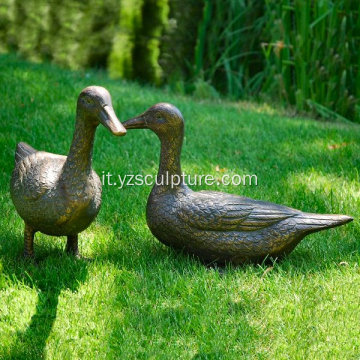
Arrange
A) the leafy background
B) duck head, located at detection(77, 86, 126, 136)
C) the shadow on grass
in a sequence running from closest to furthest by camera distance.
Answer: the shadow on grass
duck head, located at detection(77, 86, 126, 136)
the leafy background

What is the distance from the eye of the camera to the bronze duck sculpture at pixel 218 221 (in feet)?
11.2

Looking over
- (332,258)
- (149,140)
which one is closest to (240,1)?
(149,140)

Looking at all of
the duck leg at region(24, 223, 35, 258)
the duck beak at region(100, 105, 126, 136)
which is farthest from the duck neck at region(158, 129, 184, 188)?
the duck leg at region(24, 223, 35, 258)

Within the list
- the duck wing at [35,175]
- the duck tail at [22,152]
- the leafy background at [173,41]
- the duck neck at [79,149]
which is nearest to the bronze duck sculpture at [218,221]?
the duck neck at [79,149]

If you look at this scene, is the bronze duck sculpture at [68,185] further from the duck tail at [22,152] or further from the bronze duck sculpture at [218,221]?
the bronze duck sculpture at [218,221]

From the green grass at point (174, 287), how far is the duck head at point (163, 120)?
775mm

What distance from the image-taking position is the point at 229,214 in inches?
134

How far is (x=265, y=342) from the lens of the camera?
2.90 meters

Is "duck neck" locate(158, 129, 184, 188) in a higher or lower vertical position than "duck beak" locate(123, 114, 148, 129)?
lower

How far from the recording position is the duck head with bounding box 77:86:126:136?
3074mm

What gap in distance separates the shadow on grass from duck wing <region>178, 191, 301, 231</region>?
0.70 metres

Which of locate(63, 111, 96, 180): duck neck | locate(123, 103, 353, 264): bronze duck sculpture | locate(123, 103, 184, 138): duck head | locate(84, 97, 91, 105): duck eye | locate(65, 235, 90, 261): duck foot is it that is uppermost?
locate(84, 97, 91, 105): duck eye

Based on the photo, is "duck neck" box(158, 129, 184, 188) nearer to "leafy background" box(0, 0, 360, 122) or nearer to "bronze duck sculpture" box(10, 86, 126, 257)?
"bronze duck sculpture" box(10, 86, 126, 257)

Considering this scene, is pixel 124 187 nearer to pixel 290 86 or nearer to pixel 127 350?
pixel 127 350
